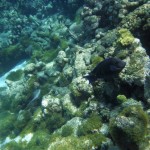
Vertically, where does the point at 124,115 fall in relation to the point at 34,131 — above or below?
above

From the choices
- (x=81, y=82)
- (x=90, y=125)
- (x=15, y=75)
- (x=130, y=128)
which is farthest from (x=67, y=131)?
(x=15, y=75)

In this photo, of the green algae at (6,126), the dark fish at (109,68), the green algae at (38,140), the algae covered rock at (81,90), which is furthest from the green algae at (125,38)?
the green algae at (6,126)

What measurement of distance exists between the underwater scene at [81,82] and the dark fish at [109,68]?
17mm

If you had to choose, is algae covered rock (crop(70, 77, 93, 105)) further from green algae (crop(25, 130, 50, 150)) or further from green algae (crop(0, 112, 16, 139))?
green algae (crop(0, 112, 16, 139))

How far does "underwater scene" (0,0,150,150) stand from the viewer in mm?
4527

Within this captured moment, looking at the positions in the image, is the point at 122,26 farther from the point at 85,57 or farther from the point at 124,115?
the point at 124,115

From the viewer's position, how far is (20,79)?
31.7ft

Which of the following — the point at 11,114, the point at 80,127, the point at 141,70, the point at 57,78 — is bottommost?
the point at 11,114

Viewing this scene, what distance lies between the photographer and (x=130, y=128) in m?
3.46

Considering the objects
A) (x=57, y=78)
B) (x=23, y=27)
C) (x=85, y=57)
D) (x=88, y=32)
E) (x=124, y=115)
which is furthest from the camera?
(x=23, y=27)

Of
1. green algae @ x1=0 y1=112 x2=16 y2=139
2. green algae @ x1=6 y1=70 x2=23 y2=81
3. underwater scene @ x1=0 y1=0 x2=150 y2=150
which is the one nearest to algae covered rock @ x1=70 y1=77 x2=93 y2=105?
underwater scene @ x1=0 y1=0 x2=150 y2=150

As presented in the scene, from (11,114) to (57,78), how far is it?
188 centimetres

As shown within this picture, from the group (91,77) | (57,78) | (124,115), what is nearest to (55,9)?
(57,78)

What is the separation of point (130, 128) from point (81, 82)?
2.43 metres
